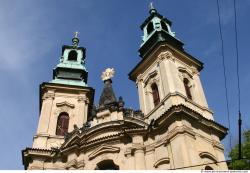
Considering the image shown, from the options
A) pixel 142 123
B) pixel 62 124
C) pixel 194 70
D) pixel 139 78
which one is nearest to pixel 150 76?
pixel 139 78

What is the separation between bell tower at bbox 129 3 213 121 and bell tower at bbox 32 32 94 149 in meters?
4.07

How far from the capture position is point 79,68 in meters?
29.8

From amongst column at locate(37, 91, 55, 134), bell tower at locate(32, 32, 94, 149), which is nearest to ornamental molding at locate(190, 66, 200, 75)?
bell tower at locate(32, 32, 94, 149)

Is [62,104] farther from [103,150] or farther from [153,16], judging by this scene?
[153,16]

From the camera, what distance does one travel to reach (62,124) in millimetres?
24922

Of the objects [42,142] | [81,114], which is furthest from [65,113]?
[42,142]

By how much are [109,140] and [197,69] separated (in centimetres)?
839

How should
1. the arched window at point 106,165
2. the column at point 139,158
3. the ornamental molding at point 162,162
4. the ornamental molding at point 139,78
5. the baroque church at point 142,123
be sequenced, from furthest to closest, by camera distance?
the ornamental molding at point 139,78, the arched window at point 106,165, the baroque church at point 142,123, the column at point 139,158, the ornamental molding at point 162,162

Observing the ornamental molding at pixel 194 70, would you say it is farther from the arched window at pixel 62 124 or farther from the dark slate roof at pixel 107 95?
the arched window at pixel 62 124

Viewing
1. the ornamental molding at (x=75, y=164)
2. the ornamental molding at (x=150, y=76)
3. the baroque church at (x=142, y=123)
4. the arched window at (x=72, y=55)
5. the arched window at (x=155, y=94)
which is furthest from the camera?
the arched window at (x=72, y=55)

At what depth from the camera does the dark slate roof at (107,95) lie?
23.8m

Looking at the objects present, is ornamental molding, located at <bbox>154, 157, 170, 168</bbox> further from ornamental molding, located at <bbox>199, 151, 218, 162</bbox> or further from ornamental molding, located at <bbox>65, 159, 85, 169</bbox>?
ornamental molding, located at <bbox>65, 159, 85, 169</bbox>

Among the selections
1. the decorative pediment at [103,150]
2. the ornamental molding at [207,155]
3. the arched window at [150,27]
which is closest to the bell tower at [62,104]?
the decorative pediment at [103,150]

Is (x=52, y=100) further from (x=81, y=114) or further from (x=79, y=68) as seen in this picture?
(x=79, y=68)
